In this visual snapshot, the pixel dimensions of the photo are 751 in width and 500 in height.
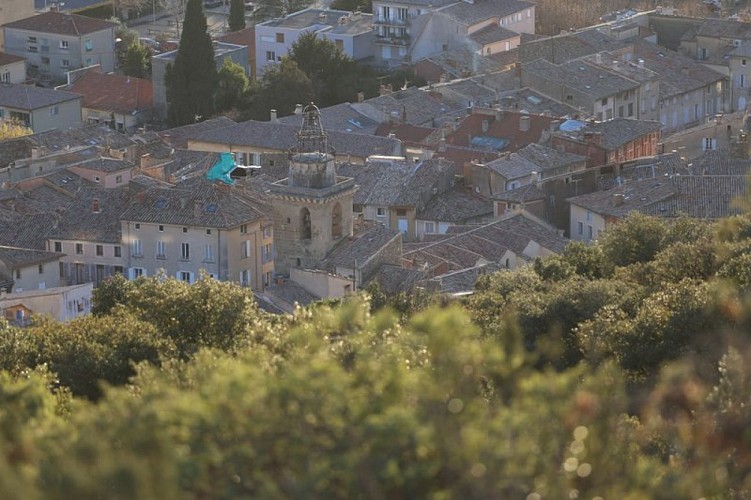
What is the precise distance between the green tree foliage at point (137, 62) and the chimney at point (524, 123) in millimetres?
17052

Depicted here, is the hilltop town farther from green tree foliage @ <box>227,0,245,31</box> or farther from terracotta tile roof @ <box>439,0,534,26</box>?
green tree foliage @ <box>227,0,245,31</box>

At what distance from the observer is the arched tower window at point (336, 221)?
40.5 metres

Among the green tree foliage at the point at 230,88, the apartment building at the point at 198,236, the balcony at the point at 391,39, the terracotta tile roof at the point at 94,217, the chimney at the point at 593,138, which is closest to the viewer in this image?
the apartment building at the point at 198,236

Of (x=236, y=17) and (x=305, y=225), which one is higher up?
(x=305, y=225)

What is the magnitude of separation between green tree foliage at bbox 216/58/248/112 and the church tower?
18.5 meters

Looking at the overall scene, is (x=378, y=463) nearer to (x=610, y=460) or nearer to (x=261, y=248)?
(x=610, y=460)

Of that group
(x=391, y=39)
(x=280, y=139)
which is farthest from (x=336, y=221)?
(x=391, y=39)

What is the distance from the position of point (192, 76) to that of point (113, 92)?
305 cm

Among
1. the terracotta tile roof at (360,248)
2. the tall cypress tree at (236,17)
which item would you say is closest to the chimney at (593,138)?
Answer: the terracotta tile roof at (360,248)

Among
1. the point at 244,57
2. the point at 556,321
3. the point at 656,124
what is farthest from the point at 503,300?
the point at 244,57

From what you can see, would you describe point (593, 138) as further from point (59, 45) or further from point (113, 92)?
point (59, 45)

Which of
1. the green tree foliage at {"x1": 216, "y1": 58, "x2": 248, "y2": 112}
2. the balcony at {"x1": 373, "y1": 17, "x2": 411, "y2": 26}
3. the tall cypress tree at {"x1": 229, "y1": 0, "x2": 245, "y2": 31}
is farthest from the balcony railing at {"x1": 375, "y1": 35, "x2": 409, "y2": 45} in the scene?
the tall cypress tree at {"x1": 229, "y1": 0, "x2": 245, "y2": 31}

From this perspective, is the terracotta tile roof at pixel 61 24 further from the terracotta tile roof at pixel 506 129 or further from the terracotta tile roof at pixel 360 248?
the terracotta tile roof at pixel 360 248

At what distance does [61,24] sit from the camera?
66625 mm
